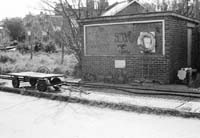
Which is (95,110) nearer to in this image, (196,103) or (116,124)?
(116,124)

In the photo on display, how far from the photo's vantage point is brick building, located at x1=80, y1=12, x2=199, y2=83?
9898 mm

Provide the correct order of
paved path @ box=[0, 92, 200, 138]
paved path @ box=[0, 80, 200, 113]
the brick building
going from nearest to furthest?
paved path @ box=[0, 92, 200, 138]
paved path @ box=[0, 80, 200, 113]
the brick building

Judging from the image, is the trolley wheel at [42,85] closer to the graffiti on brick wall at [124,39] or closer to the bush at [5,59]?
the graffiti on brick wall at [124,39]

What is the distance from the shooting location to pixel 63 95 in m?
8.70

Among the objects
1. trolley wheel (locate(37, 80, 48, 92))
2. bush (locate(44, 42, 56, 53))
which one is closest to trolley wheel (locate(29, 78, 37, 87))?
trolley wheel (locate(37, 80, 48, 92))

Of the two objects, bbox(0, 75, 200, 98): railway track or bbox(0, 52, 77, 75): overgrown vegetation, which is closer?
bbox(0, 75, 200, 98): railway track

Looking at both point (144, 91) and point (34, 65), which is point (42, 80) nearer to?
point (144, 91)

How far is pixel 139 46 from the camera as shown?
10367mm

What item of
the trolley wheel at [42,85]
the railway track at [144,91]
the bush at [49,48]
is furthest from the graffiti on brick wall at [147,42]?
the bush at [49,48]

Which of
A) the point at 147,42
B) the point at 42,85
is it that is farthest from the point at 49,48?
the point at 147,42

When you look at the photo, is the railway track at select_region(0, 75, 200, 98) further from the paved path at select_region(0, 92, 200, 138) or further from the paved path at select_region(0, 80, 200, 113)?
the paved path at select_region(0, 92, 200, 138)

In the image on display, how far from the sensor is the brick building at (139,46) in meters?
9.90

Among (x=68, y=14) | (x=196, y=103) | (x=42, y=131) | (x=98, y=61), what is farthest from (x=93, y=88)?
(x=68, y=14)

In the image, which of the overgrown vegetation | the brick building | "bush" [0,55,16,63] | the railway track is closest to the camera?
the railway track
